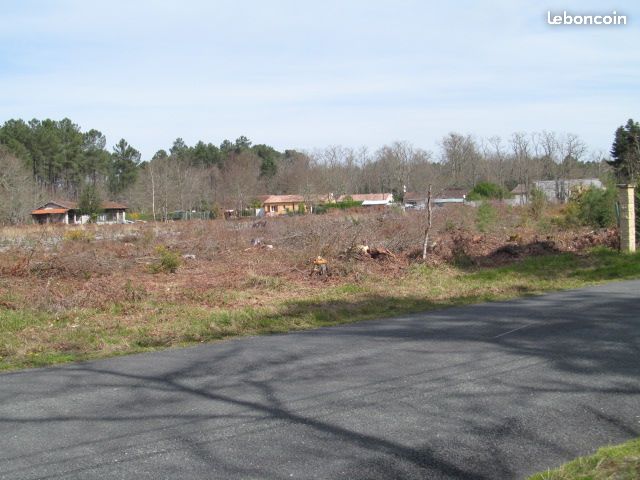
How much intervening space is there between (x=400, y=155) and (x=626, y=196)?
214 ft

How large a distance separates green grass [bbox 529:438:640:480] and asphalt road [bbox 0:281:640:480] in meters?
0.22

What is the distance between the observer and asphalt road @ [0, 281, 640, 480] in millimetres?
4926

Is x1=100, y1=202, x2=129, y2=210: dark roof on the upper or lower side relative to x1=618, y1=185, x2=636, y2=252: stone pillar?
upper

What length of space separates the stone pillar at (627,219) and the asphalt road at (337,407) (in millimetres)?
11338

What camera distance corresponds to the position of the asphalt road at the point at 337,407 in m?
4.93

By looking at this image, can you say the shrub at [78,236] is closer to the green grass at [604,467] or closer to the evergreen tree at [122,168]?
the green grass at [604,467]

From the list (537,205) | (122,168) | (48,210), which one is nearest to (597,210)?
(537,205)

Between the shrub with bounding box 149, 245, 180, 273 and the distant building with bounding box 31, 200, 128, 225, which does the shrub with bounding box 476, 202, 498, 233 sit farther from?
the distant building with bounding box 31, 200, 128, 225

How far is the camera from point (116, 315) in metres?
12.3

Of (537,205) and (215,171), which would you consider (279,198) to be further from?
(537,205)

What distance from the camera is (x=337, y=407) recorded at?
615 cm

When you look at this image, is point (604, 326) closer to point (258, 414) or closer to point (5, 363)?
point (258, 414)

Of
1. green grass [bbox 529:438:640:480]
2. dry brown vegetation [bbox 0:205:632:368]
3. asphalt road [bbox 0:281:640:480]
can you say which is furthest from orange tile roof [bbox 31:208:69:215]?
green grass [bbox 529:438:640:480]

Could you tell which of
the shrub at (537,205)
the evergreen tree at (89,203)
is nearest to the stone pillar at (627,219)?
the shrub at (537,205)
